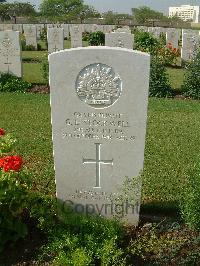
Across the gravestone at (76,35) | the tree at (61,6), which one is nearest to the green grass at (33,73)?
the gravestone at (76,35)

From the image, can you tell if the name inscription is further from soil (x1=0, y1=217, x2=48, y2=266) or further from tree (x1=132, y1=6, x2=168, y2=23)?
tree (x1=132, y1=6, x2=168, y2=23)

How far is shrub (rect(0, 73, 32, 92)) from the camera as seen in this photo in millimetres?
10809

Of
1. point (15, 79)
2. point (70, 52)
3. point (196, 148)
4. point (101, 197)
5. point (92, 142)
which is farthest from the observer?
point (15, 79)

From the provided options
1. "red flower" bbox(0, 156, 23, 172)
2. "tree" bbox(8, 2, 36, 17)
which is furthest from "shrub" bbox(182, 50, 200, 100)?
"tree" bbox(8, 2, 36, 17)

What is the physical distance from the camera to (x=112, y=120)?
12.0 feet

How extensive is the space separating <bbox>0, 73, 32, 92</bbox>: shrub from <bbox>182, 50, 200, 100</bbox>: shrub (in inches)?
174

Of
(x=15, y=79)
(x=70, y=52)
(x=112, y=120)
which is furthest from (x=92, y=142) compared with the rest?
(x=15, y=79)

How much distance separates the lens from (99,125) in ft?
12.2

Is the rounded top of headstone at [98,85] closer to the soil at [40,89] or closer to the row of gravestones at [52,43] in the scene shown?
the soil at [40,89]

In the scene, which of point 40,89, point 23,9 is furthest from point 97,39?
point 23,9

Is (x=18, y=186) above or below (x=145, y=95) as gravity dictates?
→ below

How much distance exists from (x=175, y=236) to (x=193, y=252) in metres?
0.34

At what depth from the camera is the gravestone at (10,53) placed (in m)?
11.2

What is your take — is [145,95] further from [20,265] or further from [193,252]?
[20,265]
